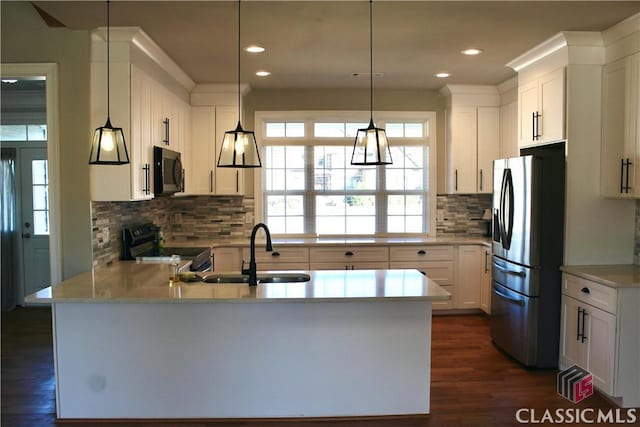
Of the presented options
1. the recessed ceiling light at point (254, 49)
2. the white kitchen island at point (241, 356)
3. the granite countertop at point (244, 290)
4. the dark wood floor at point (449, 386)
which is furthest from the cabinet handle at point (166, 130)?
the dark wood floor at point (449, 386)

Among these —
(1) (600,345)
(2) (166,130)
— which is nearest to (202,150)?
(2) (166,130)

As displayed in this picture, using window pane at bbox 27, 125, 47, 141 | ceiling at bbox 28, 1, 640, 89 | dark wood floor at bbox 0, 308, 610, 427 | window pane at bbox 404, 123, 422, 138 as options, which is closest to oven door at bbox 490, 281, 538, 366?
dark wood floor at bbox 0, 308, 610, 427

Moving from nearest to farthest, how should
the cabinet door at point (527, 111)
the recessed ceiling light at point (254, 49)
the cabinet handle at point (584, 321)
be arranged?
the cabinet handle at point (584, 321)
the recessed ceiling light at point (254, 49)
the cabinet door at point (527, 111)

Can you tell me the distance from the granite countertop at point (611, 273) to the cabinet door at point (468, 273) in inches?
63.1

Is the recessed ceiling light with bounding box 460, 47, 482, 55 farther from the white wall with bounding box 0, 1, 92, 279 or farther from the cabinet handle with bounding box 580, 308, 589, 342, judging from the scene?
the white wall with bounding box 0, 1, 92, 279

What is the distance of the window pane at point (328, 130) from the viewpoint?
567 cm

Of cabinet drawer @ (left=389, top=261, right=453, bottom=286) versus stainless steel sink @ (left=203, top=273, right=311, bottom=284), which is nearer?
stainless steel sink @ (left=203, top=273, right=311, bottom=284)

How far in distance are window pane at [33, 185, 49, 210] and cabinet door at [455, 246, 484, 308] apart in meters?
4.82

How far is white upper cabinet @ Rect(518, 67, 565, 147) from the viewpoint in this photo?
3785 millimetres

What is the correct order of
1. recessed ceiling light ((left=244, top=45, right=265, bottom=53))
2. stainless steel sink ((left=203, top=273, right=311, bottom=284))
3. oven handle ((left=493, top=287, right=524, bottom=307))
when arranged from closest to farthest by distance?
stainless steel sink ((left=203, top=273, right=311, bottom=284))
oven handle ((left=493, top=287, right=524, bottom=307))
recessed ceiling light ((left=244, top=45, right=265, bottom=53))

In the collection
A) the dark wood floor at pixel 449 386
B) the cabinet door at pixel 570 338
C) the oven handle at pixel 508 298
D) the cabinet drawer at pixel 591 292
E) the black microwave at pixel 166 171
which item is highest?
the black microwave at pixel 166 171

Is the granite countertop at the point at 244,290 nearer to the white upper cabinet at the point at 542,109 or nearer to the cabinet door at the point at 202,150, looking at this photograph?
the white upper cabinet at the point at 542,109

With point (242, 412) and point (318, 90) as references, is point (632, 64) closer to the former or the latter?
point (318, 90)

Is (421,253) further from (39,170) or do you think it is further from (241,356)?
(39,170)
